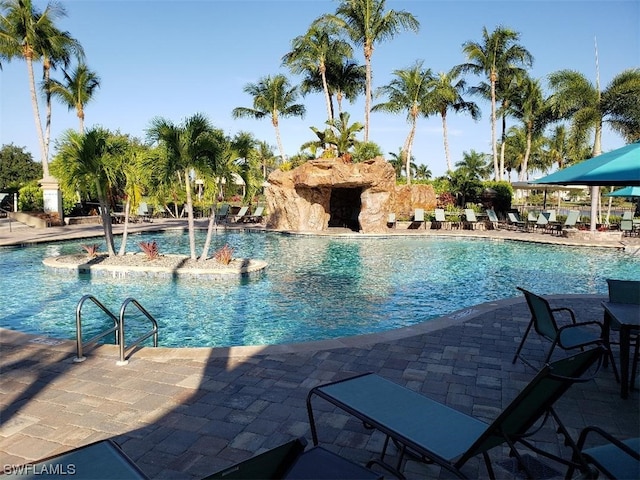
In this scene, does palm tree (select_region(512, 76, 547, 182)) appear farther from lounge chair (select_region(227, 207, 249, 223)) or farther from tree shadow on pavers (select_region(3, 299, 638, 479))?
tree shadow on pavers (select_region(3, 299, 638, 479))

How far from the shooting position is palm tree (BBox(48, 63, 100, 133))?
99.7 feet

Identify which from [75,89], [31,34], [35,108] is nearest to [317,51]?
[75,89]

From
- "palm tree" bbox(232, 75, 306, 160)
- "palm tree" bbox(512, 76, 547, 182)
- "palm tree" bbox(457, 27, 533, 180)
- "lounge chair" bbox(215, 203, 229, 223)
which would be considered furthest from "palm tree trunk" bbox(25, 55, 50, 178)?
"palm tree" bbox(512, 76, 547, 182)

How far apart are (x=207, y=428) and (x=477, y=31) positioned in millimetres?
36771

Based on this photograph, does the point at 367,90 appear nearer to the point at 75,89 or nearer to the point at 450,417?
the point at 75,89

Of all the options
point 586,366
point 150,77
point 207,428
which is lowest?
point 207,428

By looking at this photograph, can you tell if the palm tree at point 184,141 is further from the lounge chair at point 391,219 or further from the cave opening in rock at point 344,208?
the cave opening in rock at point 344,208

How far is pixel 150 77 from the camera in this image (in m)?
14.6

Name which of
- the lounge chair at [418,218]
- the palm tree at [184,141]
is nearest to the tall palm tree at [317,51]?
the lounge chair at [418,218]

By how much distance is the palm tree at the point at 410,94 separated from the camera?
31.5m

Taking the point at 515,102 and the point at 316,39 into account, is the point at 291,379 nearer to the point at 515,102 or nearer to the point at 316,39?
the point at 316,39

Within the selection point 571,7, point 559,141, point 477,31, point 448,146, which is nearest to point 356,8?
point 477,31

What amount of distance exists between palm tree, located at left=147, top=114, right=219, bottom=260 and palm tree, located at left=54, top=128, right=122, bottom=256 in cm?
145

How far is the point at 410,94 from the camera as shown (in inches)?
1250
